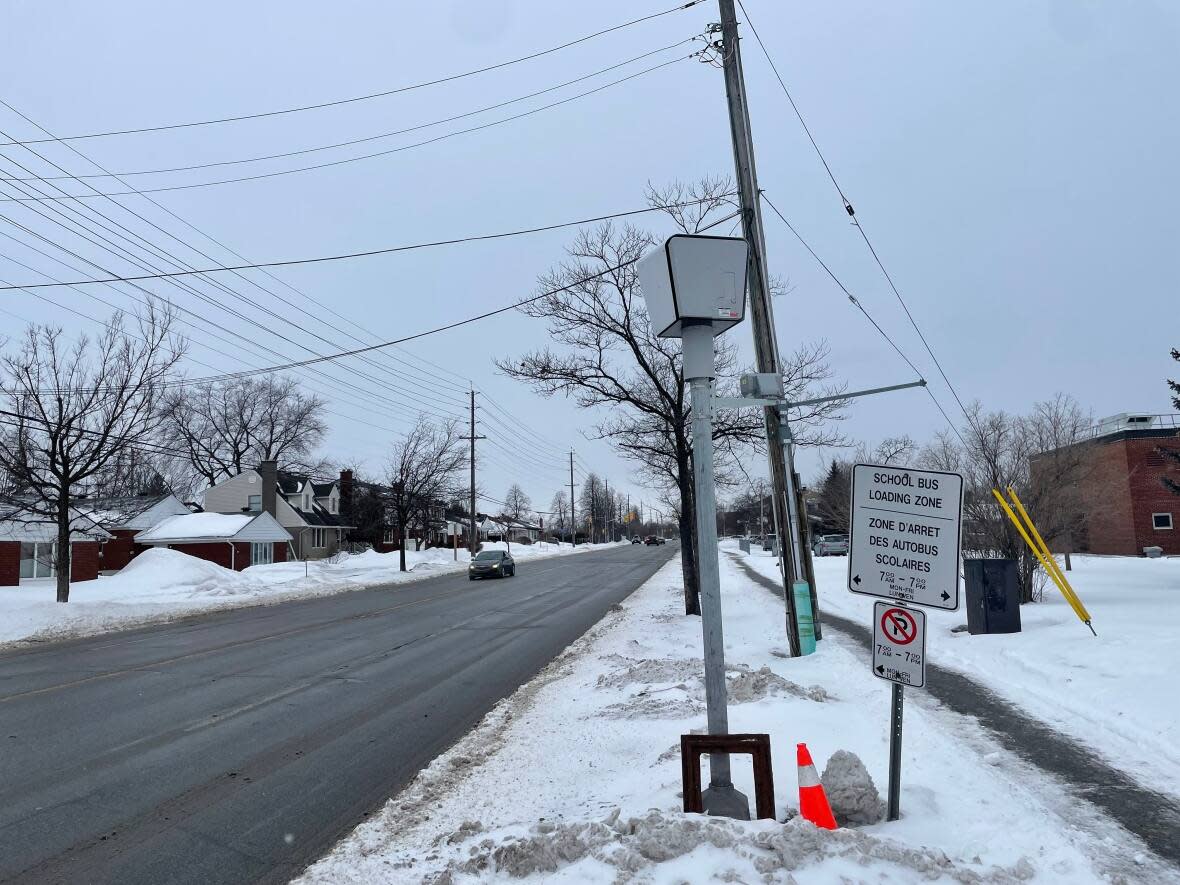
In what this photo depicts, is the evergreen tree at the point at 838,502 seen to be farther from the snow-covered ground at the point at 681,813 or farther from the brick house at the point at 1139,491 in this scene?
the snow-covered ground at the point at 681,813

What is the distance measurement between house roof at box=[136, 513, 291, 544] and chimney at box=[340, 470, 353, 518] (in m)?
22.0

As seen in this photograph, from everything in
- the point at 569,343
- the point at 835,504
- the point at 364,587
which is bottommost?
the point at 364,587

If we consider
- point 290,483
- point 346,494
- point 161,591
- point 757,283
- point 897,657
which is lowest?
point 161,591

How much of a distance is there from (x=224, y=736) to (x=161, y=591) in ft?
74.3

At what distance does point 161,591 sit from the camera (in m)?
27.0

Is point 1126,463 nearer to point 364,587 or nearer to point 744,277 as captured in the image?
point 364,587

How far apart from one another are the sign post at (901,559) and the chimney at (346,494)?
65.4m

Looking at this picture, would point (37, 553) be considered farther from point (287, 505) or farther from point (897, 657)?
point (897, 657)

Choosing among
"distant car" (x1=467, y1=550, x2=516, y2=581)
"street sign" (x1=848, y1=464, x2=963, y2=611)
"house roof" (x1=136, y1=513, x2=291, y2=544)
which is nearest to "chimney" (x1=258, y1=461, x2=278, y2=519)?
"house roof" (x1=136, y1=513, x2=291, y2=544)

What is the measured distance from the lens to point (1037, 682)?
29.4ft

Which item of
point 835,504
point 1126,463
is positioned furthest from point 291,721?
point 835,504

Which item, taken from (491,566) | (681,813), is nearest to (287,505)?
(491,566)

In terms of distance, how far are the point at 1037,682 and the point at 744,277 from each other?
6.98m

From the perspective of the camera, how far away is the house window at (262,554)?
42625mm
